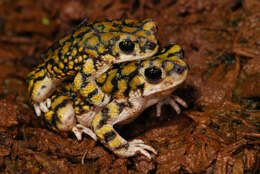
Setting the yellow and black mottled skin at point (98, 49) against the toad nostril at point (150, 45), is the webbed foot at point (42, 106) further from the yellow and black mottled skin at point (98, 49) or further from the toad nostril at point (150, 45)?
the toad nostril at point (150, 45)

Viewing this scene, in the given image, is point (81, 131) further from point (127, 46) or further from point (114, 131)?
point (127, 46)

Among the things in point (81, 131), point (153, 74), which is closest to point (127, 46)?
point (153, 74)

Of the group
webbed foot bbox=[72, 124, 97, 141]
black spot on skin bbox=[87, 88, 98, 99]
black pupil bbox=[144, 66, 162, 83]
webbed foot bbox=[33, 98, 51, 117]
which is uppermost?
black pupil bbox=[144, 66, 162, 83]

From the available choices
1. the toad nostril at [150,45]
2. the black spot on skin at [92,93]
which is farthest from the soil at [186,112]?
the toad nostril at [150,45]

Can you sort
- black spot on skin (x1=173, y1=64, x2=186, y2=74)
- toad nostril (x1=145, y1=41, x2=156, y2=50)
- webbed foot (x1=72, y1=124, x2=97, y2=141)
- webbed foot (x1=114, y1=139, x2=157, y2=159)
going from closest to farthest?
black spot on skin (x1=173, y1=64, x2=186, y2=74) < toad nostril (x1=145, y1=41, x2=156, y2=50) < webbed foot (x1=114, y1=139, x2=157, y2=159) < webbed foot (x1=72, y1=124, x2=97, y2=141)

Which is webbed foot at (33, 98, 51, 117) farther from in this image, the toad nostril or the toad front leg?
the toad nostril

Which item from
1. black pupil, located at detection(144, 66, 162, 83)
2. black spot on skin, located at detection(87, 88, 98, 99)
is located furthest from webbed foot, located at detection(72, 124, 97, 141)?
black pupil, located at detection(144, 66, 162, 83)
